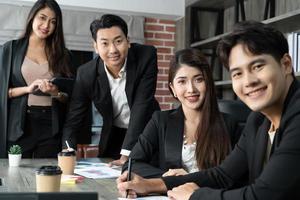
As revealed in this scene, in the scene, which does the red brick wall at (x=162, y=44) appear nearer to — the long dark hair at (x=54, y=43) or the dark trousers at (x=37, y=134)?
the long dark hair at (x=54, y=43)

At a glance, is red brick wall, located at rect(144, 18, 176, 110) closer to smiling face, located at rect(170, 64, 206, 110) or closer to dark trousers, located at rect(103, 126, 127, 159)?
dark trousers, located at rect(103, 126, 127, 159)

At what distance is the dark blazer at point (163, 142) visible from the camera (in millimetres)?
1766

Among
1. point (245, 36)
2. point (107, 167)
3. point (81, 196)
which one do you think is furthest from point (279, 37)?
point (107, 167)

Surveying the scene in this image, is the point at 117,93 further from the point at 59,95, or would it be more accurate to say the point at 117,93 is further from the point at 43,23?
the point at 43,23

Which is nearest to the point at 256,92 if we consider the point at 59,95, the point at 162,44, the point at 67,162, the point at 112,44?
the point at 67,162

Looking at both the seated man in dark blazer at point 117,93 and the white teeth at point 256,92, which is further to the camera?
the seated man in dark blazer at point 117,93

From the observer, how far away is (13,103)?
2414 mm

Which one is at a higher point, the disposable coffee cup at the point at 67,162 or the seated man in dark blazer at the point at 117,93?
the seated man in dark blazer at the point at 117,93

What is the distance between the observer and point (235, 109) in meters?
2.02

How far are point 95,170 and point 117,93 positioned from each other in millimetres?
656

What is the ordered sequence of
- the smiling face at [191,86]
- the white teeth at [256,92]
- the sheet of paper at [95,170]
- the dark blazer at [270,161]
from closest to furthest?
the dark blazer at [270,161], the white teeth at [256,92], the sheet of paper at [95,170], the smiling face at [191,86]

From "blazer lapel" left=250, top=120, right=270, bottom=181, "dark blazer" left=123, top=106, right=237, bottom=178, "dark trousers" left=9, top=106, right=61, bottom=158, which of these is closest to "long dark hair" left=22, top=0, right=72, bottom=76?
"dark trousers" left=9, top=106, right=61, bottom=158

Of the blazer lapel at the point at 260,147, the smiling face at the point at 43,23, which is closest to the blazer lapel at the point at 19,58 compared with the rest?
the smiling face at the point at 43,23

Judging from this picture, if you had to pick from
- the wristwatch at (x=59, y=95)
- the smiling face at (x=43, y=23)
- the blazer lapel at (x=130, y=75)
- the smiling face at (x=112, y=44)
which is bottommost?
the wristwatch at (x=59, y=95)
